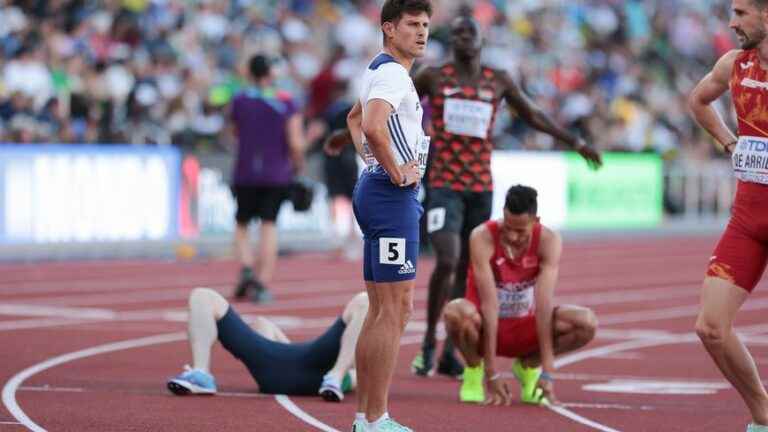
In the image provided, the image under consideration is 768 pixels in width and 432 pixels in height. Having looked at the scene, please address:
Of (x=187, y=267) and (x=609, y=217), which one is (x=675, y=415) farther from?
(x=609, y=217)

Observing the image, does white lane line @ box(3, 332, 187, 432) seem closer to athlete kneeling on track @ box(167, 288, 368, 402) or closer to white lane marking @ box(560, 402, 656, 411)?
athlete kneeling on track @ box(167, 288, 368, 402)

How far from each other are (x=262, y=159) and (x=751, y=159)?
889 centimetres

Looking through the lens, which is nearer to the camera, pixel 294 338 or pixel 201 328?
pixel 201 328

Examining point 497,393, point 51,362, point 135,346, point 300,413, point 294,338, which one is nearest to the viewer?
point 300,413

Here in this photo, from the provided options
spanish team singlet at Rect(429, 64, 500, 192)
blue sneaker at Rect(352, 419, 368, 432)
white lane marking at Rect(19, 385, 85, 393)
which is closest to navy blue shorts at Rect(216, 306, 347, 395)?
white lane marking at Rect(19, 385, 85, 393)

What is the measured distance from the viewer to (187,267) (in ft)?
65.8

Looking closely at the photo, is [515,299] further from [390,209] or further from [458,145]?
[390,209]

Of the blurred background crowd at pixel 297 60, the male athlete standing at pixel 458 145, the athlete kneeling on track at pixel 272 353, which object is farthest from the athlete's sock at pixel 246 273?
the athlete kneeling on track at pixel 272 353

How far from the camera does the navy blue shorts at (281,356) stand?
30.8 feet

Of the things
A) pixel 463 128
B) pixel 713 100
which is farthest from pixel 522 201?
pixel 463 128

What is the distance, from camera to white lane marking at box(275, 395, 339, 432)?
8305 millimetres

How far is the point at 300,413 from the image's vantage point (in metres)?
8.81

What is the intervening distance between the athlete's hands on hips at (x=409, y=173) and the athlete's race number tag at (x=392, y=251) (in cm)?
26

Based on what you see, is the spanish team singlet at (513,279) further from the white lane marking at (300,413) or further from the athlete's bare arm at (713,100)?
the athlete's bare arm at (713,100)
